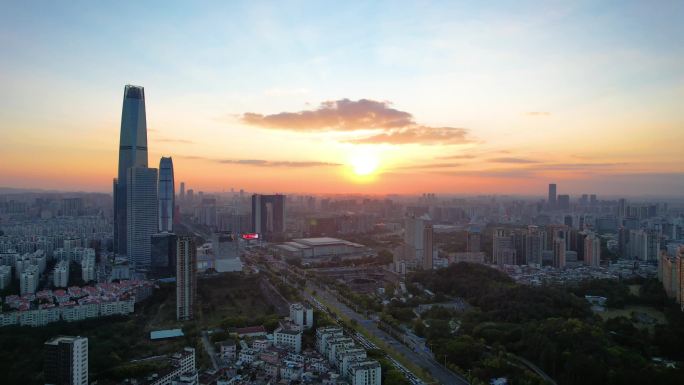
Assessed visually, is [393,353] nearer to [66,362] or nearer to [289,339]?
[289,339]

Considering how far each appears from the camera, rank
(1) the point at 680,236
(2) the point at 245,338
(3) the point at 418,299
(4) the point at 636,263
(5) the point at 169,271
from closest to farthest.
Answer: (2) the point at 245,338 < (3) the point at 418,299 < (5) the point at 169,271 < (4) the point at 636,263 < (1) the point at 680,236

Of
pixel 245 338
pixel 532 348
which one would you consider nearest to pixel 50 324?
pixel 245 338

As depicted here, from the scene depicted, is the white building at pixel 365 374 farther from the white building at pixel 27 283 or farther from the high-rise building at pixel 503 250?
the high-rise building at pixel 503 250

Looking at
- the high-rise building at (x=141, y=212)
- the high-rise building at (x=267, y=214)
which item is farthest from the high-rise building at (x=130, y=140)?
the high-rise building at (x=267, y=214)

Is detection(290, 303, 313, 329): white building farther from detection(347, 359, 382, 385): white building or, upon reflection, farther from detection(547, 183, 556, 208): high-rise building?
detection(547, 183, 556, 208): high-rise building

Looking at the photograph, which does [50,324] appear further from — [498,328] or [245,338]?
[498,328]

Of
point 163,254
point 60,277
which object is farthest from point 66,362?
point 163,254

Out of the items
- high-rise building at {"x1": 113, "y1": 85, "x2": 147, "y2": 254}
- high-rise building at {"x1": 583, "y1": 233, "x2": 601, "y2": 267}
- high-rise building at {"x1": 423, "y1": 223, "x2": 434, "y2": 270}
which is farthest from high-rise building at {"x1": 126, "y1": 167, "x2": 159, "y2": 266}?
high-rise building at {"x1": 583, "y1": 233, "x2": 601, "y2": 267}
